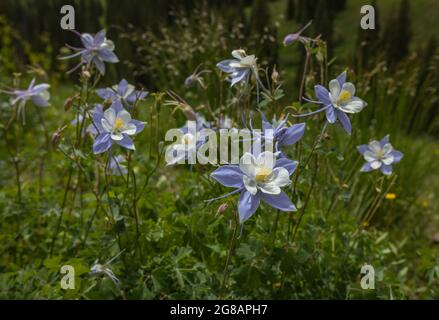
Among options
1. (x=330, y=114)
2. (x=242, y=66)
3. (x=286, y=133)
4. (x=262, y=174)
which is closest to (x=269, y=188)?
(x=262, y=174)

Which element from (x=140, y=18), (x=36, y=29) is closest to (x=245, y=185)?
(x=140, y=18)

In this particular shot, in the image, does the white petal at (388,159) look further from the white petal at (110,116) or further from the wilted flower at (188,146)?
the white petal at (110,116)

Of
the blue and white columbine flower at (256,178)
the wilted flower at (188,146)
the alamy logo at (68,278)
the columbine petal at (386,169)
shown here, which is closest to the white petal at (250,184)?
the blue and white columbine flower at (256,178)

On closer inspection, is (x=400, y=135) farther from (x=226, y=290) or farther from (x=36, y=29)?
(x=36, y=29)

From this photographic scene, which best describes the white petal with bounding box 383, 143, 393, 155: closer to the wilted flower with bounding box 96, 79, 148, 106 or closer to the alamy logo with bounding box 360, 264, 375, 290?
the alamy logo with bounding box 360, 264, 375, 290

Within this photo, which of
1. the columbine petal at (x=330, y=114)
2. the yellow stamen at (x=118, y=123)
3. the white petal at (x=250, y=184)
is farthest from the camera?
the yellow stamen at (x=118, y=123)

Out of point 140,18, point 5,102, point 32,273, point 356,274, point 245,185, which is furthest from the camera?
point 140,18
